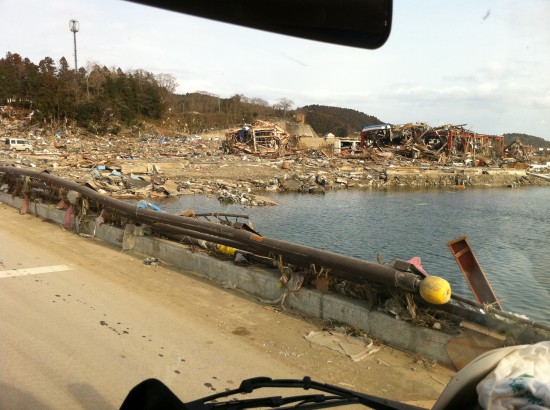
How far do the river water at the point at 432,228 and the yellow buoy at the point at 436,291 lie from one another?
17.5 feet

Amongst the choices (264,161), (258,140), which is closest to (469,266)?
(264,161)

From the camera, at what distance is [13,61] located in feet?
220

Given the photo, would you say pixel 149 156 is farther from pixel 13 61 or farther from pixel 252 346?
pixel 252 346

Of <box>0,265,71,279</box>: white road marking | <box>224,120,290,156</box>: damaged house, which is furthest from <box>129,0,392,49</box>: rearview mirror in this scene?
A: <box>224,120,290,156</box>: damaged house

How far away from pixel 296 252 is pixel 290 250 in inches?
4.0

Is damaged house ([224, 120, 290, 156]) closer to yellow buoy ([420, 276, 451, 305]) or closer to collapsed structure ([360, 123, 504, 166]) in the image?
collapsed structure ([360, 123, 504, 166])

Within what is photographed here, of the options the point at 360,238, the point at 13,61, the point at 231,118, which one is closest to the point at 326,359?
the point at 360,238

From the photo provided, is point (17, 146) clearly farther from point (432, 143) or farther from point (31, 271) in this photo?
point (432, 143)

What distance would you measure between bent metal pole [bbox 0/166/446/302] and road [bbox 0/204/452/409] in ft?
2.32

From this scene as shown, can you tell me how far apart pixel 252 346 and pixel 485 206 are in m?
26.6

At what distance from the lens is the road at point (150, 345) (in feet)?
13.0

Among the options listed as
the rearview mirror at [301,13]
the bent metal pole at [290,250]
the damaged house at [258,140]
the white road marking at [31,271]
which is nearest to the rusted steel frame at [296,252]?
the bent metal pole at [290,250]

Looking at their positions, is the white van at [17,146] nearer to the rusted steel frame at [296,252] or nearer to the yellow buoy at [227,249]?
the rusted steel frame at [296,252]

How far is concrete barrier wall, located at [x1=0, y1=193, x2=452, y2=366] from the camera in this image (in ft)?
15.3
